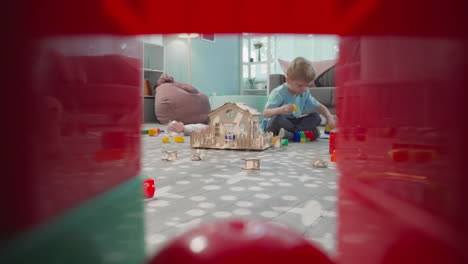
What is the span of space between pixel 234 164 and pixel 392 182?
102cm

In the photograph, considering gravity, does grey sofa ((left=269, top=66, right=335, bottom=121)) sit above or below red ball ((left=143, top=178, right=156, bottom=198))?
above

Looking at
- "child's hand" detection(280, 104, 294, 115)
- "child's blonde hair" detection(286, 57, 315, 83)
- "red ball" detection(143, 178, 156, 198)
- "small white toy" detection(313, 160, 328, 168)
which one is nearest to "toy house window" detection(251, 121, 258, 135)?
"child's hand" detection(280, 104, 294, 115)

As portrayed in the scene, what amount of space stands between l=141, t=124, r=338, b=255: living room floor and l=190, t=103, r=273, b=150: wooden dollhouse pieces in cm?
36

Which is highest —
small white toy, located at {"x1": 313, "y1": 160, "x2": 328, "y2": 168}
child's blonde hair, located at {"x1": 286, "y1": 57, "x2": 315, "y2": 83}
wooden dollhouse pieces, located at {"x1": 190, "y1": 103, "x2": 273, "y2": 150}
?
child's blonde hair, located at {"x1": 286, "y1": 57, "x2": 315, "y2": 83}

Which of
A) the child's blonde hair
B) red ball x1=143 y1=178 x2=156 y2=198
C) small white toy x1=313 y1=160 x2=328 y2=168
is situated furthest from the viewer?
the child's blonde hair

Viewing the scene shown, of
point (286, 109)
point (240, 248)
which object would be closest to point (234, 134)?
point (286, 109)

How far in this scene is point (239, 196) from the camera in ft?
2.81

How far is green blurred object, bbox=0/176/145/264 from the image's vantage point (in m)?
0.24

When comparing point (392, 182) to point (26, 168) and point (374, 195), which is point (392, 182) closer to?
point (374, 195)

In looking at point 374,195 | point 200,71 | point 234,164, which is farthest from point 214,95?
point 374,195

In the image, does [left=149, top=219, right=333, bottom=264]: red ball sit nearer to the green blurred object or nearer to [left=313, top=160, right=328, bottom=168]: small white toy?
the green blurred object

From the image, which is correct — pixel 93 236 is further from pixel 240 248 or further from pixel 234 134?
pixel 234 134

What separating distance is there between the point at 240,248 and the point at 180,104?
10.4ft

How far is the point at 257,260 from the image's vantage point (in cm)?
33
